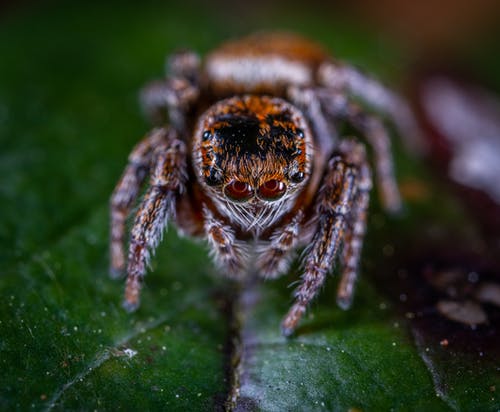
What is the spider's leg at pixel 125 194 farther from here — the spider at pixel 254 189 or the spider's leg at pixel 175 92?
the spider's leg at pixel 175 92

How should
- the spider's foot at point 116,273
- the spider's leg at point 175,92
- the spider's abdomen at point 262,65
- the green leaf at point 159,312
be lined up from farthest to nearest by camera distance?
the spider's abdomen at point 262,65 < the spider's leg at point 175,92 < the spider's foot at point 116,273 < the green leaf at point 159,312

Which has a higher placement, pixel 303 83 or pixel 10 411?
pixel 303 83

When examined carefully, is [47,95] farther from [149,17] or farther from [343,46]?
[343,46]

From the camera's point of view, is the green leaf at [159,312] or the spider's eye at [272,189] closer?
the green leaf at [159,312]

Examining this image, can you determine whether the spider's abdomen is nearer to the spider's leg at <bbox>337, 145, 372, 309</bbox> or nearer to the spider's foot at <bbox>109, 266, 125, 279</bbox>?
the spider's leg at <bbox>337, 145, 372, 309</bbox>

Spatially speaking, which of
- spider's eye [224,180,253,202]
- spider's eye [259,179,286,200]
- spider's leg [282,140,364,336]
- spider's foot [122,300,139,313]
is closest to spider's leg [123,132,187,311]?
spider's foot [122,300,139,313]

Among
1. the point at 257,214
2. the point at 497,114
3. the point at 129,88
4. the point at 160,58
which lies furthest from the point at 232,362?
the point at 497,114

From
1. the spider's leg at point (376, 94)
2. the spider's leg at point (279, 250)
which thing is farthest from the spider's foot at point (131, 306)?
the spider's leg at point (376, 94)

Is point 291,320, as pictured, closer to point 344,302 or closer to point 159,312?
point 344,302
